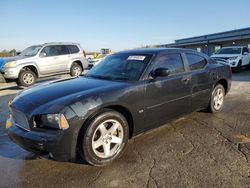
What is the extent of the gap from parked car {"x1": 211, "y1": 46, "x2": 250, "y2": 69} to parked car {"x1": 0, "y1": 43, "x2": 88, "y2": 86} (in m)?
8.22

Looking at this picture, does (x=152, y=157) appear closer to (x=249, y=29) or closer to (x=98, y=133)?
(x=98, y=133)

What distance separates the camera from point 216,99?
5.67 meters

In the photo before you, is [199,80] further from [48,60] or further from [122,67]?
[48,60]

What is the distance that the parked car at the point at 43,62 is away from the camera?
10.9 metres

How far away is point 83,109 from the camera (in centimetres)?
314

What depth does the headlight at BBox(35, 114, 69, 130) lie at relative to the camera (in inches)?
119

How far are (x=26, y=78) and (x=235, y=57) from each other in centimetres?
1163

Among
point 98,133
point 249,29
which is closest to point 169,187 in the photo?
point 98,133

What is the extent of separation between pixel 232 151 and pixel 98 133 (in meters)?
2.01

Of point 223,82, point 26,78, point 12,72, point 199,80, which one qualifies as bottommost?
point 26,78

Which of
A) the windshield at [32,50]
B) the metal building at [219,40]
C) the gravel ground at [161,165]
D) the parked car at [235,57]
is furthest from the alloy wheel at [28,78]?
the metal building at [219,40]

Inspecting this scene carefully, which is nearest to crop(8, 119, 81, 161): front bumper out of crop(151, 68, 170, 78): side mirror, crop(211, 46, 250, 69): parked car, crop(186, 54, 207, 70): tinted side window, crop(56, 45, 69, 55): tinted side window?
crop(151, 68, 170, 78): side mirror

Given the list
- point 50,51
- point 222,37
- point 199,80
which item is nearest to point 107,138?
point 199,80

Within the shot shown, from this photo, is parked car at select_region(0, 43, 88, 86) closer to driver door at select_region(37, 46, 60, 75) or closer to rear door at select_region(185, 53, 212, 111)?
driver door at select_region(37, 46, 60, 75)
